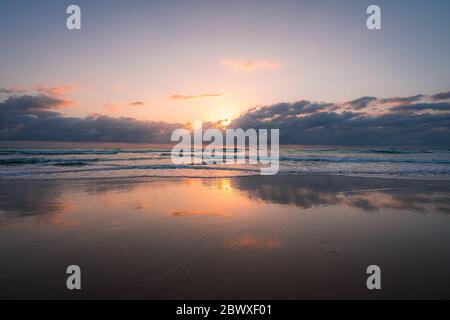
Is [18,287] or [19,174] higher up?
[19,174]

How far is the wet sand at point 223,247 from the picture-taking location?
3289mm

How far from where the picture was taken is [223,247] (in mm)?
4621

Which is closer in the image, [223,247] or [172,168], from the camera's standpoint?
[223,247]

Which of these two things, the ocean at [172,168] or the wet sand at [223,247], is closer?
the wet sand at [223,247]

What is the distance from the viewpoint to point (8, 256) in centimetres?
420

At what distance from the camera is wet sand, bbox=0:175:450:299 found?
329cm

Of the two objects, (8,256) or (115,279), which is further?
(8,256)

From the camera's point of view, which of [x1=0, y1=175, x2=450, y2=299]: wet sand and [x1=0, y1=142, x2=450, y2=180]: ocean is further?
[x1=0, y1=142, x2=450, y2=180]: ocean
